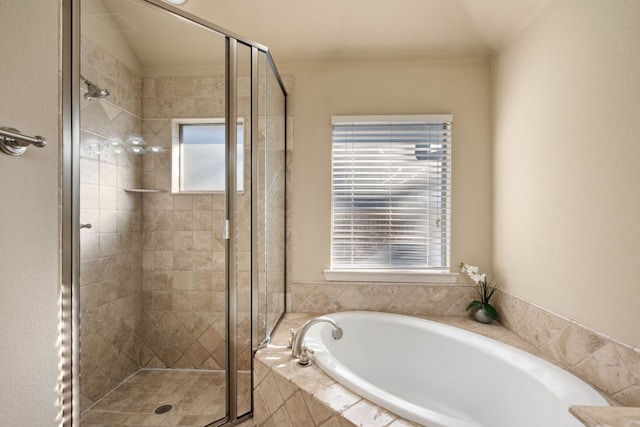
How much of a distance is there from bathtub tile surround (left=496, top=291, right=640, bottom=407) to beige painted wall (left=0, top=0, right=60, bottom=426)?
2.07 metres

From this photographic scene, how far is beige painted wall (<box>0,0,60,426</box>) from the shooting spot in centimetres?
93

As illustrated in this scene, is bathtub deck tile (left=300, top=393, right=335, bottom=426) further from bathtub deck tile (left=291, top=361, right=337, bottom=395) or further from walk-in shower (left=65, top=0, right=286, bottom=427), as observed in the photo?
walk-in shower (left=65, top=0, right=286, bottom=427)

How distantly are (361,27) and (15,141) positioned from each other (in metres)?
1.89

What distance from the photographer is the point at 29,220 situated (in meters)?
1.00

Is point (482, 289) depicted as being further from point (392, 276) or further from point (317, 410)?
point (317, 410)

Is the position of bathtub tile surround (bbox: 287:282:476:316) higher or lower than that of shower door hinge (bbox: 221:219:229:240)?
lower

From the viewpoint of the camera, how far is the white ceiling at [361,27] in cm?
176

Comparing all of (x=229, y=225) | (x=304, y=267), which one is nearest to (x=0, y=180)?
(x=229, y=225)

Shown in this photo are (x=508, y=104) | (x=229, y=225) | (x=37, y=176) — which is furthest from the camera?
(x=508, y=104)

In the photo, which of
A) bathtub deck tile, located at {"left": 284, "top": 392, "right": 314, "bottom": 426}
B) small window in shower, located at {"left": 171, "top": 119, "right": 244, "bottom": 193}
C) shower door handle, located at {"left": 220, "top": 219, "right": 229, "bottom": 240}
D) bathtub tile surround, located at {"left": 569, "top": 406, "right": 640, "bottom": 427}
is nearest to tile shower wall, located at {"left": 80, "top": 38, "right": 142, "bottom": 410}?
small window in shower, located at {"left": 171, "top": 119, "right": 244, "bottom": 193}

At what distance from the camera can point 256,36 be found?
6.82 ft

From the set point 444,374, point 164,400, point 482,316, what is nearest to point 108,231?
point 164,400

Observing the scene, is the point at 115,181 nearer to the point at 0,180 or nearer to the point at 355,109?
the point at 0,180

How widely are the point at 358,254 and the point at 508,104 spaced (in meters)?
1.41
